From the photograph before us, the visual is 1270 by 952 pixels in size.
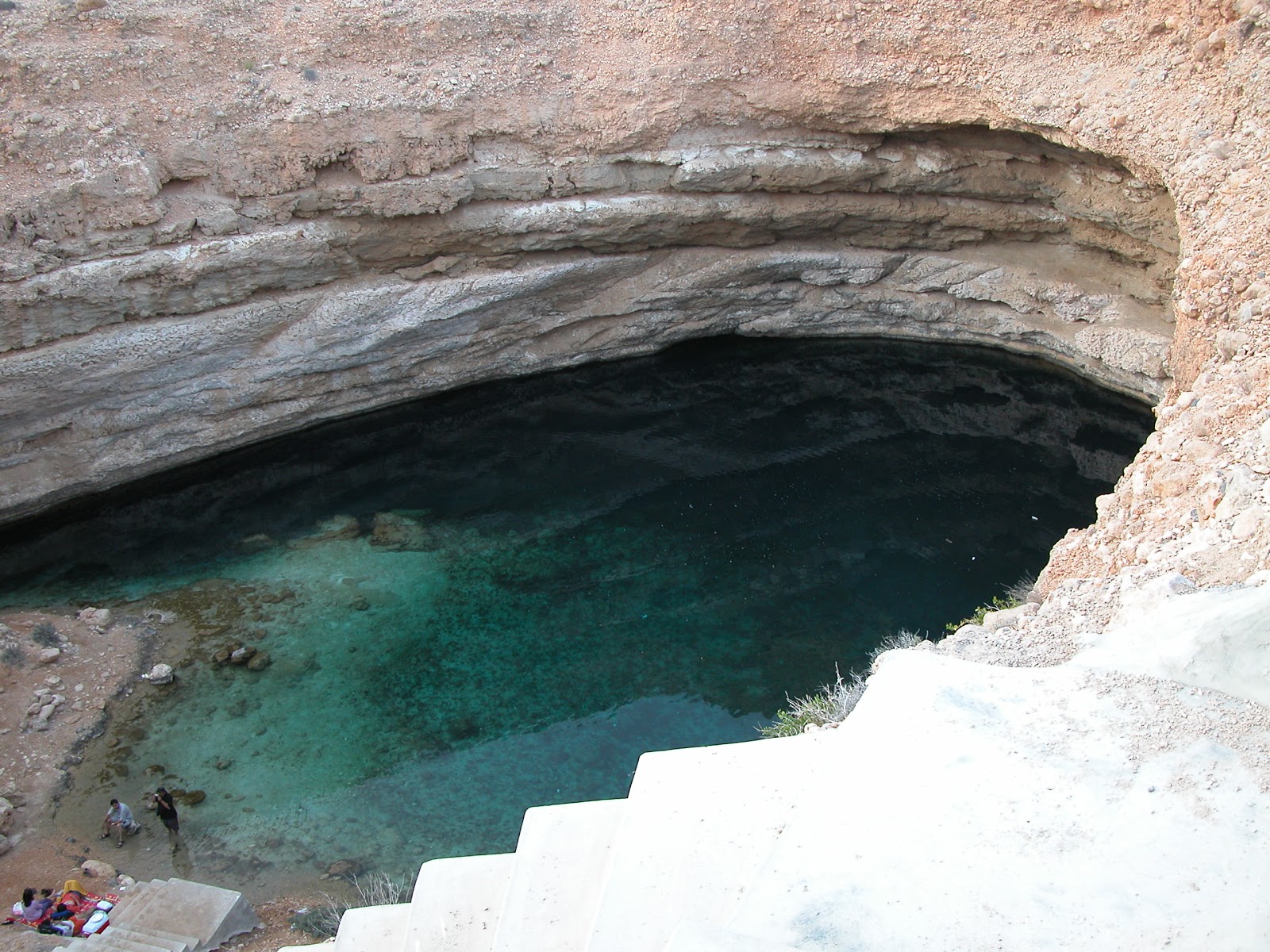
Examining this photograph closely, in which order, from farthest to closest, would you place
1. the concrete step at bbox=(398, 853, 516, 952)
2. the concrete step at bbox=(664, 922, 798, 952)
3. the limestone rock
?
the limestone rock, the concrete step at bbox=(398, 853, 516, 952), the concrete step at bbox=(664, 922, 798, 952)

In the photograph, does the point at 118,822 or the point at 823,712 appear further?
the point at 118,822

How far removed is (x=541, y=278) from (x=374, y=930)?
36.9 ft

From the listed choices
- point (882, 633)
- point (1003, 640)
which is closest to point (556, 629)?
point (882, 633)

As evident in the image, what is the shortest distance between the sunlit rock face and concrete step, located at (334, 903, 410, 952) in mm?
9865

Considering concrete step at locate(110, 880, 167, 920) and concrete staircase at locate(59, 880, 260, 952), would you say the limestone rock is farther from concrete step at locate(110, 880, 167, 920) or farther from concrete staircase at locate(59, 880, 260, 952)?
concrete step at locate(110, 880, 167, 920)

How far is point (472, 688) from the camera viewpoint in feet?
40.2

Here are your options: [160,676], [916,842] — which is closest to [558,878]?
[916,842]

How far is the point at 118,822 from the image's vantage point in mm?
10484

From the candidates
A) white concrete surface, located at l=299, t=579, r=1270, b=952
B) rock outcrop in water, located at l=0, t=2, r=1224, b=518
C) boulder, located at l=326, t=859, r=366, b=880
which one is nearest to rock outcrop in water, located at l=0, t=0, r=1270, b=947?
rock outcrop in water, located at l=0, t=2, r=1224, b=518

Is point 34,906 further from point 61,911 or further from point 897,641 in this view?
point 897,641

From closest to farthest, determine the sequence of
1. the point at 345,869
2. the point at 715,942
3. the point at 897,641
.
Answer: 1. the point at 715,942
2. the point at 345,869
3. the point at 897,641

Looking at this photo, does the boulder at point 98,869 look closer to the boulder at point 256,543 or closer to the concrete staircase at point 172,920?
the concrete staircase at point 172,920

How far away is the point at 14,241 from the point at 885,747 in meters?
12.6

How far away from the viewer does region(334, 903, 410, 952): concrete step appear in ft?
23.3
